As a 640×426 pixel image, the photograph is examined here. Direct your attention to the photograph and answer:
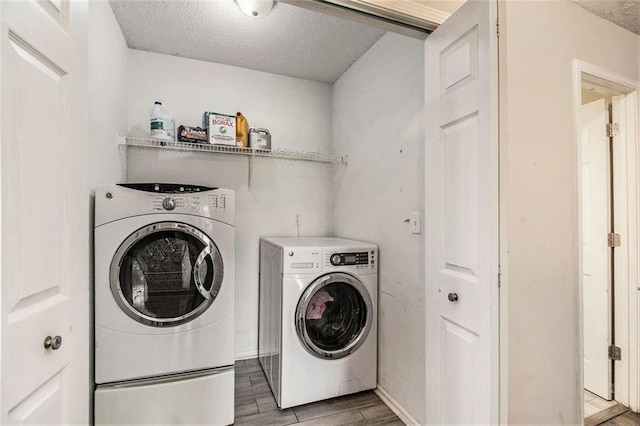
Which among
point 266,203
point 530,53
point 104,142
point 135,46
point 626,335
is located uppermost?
point 135,46

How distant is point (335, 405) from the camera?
189 centimetres

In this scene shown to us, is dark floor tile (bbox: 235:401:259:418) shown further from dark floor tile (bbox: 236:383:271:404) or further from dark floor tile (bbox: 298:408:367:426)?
dark floor tile (bbox: 298:408:367:426)

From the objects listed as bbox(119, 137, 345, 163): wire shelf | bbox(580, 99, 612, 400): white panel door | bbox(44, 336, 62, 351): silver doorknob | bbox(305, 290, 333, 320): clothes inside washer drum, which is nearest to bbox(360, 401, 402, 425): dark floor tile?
bbox(305, 290, 333, 320): clothes inside washer drum

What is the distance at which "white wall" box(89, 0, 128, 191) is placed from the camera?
4.97ft

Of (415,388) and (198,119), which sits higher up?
(198,119)

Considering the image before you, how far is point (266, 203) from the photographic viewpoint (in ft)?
8.75

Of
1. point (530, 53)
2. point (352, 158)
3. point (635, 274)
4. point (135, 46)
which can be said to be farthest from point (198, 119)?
point (635, 274)

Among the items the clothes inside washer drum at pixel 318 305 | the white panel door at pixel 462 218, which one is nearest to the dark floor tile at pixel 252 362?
the clothes inside washer drum at pixel 318 305

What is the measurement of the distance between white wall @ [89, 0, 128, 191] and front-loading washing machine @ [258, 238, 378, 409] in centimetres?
113

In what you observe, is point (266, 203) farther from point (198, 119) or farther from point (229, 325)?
point (229, 325)

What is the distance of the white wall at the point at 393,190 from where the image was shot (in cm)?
171

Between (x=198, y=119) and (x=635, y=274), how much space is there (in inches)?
125

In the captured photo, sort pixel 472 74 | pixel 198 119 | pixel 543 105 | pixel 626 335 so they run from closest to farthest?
1. pixel 472 74
2. pixel 543 105
3. pixel 626 335
4. pixel 198 119

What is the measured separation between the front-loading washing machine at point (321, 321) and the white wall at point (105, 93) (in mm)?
1128
